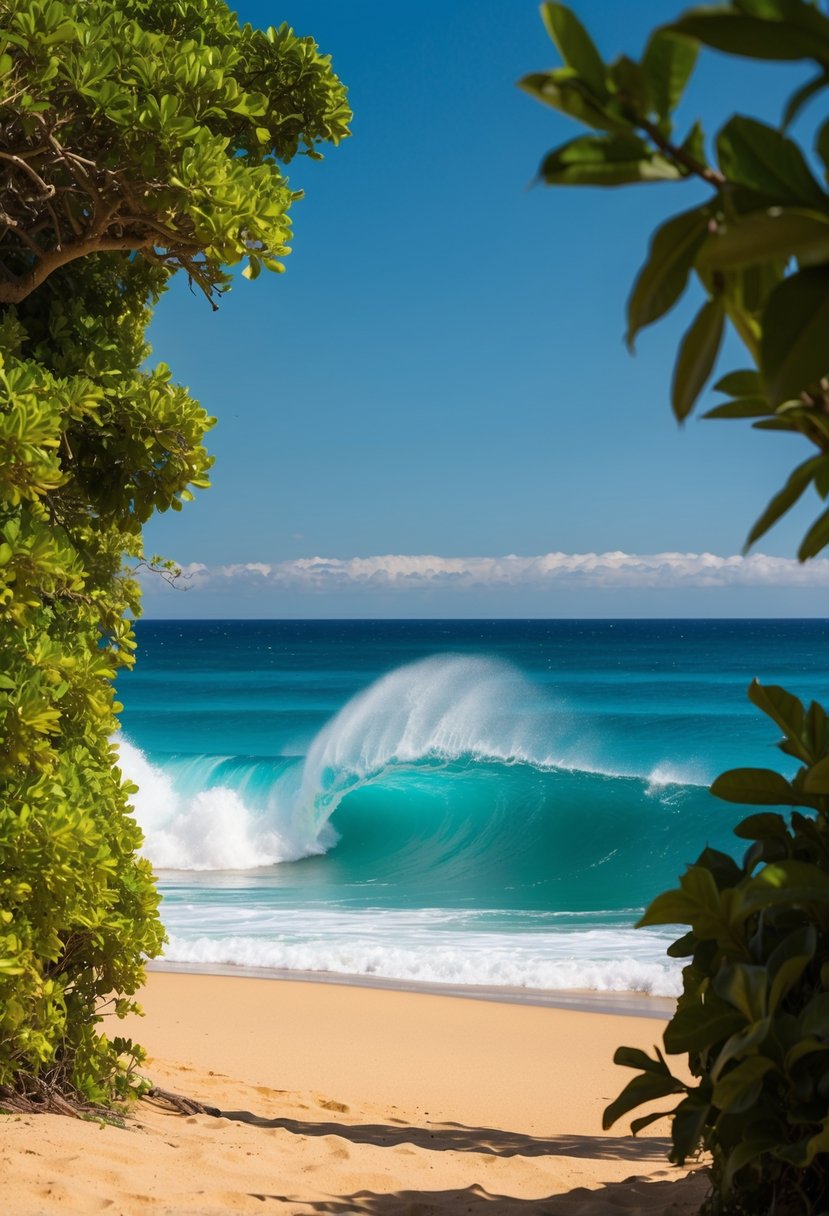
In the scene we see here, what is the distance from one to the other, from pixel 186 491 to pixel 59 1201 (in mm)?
2314

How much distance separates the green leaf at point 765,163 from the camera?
1.00 meters

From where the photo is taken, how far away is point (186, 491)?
390 centimetres

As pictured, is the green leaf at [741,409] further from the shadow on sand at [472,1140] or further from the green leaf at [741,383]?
the shadow on sand at [472,1140]

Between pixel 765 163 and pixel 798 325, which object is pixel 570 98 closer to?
pixel 765 163

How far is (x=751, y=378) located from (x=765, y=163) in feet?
1.50

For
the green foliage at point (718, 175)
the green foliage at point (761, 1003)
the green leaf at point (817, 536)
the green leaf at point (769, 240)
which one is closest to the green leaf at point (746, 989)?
the green foliage at point (761, 1003)

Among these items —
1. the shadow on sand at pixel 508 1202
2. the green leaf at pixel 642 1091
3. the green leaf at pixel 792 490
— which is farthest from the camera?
the shadow on sand at pixel 508 1202

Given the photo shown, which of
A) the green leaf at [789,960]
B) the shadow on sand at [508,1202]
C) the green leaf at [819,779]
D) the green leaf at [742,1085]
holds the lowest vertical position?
the shadow on sand at [508,1202]

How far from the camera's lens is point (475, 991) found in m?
8.80

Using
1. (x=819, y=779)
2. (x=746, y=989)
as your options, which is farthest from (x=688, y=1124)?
(x=819, y=779)

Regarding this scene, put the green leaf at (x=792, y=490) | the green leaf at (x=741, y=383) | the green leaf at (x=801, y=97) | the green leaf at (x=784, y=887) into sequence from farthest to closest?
the green leaf at (x=784, y=887)
the green leaf at (x=741, y=383)
the green leaf at (x=792, y=490)
the green leaf at (x=801, y=97)

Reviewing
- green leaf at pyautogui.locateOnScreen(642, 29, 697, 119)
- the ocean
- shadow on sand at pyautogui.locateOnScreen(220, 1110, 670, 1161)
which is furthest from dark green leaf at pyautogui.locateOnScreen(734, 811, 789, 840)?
the ocean

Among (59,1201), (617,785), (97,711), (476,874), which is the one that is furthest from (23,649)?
(617,785)

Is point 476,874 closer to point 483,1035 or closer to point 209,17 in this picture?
point 483,1035
